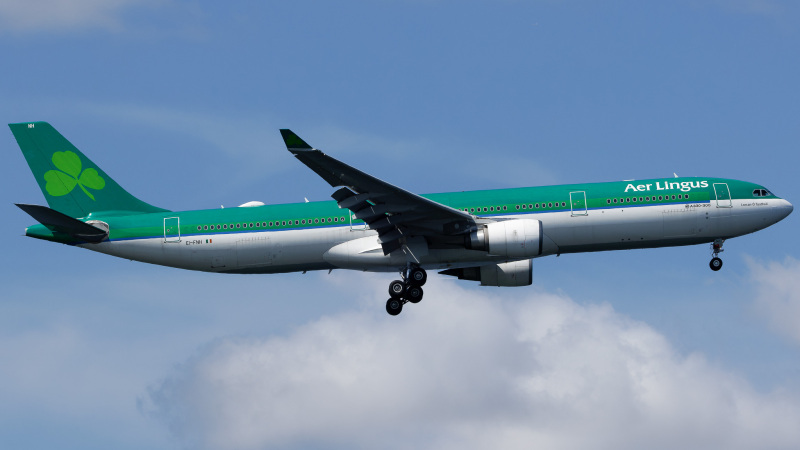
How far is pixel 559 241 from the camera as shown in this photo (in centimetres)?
4928

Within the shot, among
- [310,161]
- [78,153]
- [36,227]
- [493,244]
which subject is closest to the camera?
[310,161]

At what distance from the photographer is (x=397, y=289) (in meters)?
50.3

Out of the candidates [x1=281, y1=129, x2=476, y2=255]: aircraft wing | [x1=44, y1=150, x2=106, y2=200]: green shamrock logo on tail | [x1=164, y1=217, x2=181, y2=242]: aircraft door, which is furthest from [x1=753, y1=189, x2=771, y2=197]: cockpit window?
[x1=44, y1=150, x2=106, y2=200]: green shamrock logo on tail

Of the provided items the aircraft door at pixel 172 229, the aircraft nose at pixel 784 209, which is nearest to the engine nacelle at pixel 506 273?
the aircraft nose at pixel 784 209

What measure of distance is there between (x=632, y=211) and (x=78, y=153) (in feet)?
84.0

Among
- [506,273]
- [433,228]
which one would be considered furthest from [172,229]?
[506,273]

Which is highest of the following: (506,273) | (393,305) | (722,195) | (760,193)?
(760,193)

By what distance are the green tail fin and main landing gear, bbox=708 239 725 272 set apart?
24866mm

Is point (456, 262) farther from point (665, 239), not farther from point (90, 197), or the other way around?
point (90, 197)

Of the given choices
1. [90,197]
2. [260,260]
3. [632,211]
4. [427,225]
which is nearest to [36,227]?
[90,197]

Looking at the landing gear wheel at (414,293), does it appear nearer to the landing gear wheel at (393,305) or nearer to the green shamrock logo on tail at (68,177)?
the landing gear wheel at (393,305)

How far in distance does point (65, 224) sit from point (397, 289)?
14.5 meters

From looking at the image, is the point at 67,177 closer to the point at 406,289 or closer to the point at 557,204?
the point at 406,289

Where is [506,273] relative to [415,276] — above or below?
above
